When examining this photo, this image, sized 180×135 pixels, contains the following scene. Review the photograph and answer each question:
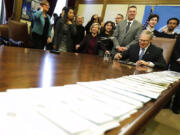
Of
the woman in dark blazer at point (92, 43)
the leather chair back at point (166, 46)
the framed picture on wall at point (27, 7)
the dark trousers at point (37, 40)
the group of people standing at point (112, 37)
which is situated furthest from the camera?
the framed picture on wall at point (27, 7)

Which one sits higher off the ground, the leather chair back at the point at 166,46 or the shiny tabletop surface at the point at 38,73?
the leather chair back at the point at 166,46

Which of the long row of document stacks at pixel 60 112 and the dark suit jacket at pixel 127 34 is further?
the dark suit jacket at pixel 127 34

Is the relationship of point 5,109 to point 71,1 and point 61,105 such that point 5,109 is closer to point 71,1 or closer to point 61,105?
point 61,105

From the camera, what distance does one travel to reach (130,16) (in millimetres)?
2854

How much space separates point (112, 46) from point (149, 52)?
856 millimetres

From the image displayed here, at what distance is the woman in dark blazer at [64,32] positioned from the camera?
3258mm

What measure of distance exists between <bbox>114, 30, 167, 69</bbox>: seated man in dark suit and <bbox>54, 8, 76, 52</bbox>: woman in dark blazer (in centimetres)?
125

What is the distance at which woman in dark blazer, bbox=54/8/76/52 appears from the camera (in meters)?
3.26

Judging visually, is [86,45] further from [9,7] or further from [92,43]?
[9,7]

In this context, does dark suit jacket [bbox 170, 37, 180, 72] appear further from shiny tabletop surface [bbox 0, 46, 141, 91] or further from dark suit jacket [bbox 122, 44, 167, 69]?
shiny tabletop surface [bbox 0, 46, 141, 91]

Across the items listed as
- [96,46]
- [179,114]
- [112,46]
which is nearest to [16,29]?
[96,46]

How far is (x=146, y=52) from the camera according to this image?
2.41 m

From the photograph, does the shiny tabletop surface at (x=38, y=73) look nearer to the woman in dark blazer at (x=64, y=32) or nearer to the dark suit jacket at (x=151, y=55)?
the dark suit jacket at (x=151, y=55)

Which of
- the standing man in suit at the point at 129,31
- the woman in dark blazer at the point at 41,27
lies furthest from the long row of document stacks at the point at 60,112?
the woman in dark blazer at the point at 41,27
